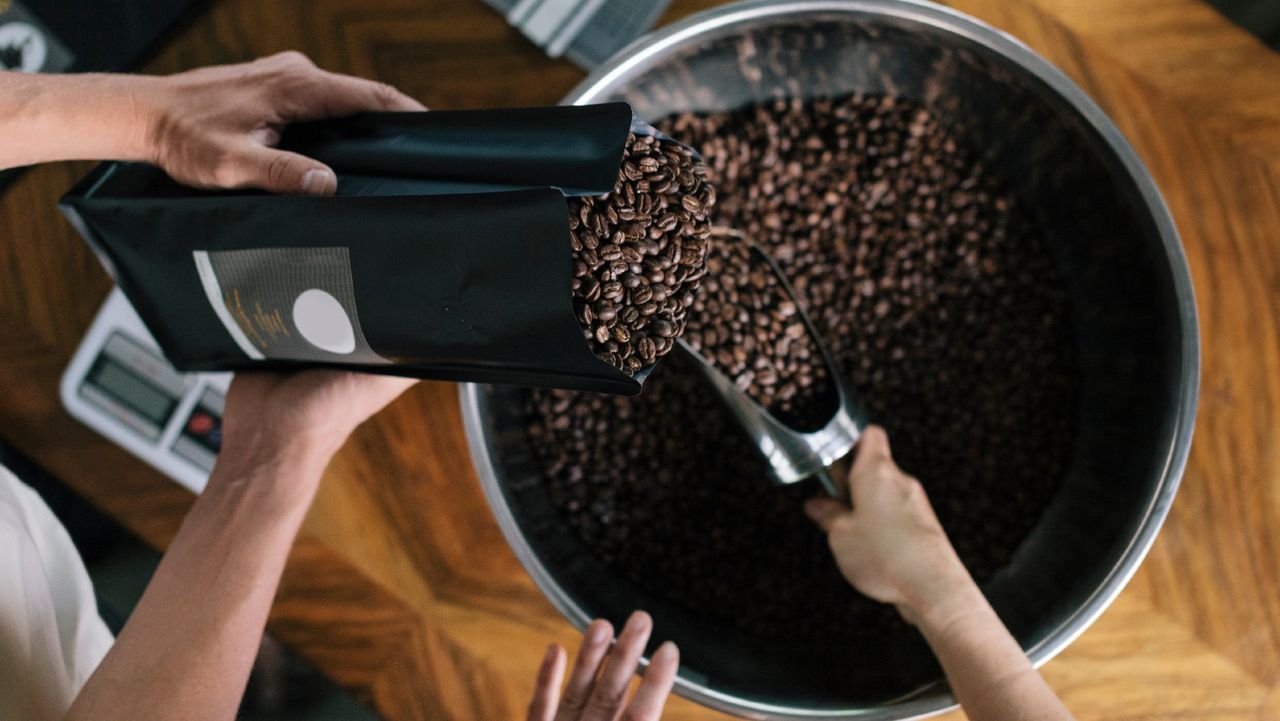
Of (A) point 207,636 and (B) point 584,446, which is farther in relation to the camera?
(B) point 584,446

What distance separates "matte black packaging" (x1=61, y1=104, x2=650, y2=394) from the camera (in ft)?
2.03

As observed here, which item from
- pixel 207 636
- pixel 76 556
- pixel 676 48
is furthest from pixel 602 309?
pixel 76 556

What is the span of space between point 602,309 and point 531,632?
1.86 ft

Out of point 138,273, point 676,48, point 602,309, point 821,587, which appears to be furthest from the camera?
point 821,587

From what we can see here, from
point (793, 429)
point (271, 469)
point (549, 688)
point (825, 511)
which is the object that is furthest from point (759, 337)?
point (271, 469)

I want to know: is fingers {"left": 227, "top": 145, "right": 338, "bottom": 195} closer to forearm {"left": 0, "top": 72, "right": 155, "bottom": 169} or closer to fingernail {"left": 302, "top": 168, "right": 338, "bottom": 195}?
fingernail {"left": 302, "top": 168, "right": 338, "bottom": 195}

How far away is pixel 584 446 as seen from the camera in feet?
3.40

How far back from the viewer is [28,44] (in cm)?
109

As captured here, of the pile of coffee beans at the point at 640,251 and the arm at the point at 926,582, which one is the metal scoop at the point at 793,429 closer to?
the arm at the point at 926,582

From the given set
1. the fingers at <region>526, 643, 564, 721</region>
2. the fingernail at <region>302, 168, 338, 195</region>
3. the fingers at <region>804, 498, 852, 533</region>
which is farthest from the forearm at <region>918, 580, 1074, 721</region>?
the fingernail at <region>302, 168, 338, 195</region>

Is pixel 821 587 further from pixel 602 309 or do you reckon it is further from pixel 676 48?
pixel 676 48

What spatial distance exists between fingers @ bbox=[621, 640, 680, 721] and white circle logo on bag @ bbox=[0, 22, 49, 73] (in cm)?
108

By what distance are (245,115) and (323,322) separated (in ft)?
0.83

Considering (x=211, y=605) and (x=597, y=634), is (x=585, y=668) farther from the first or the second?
(x=211, y=605)
